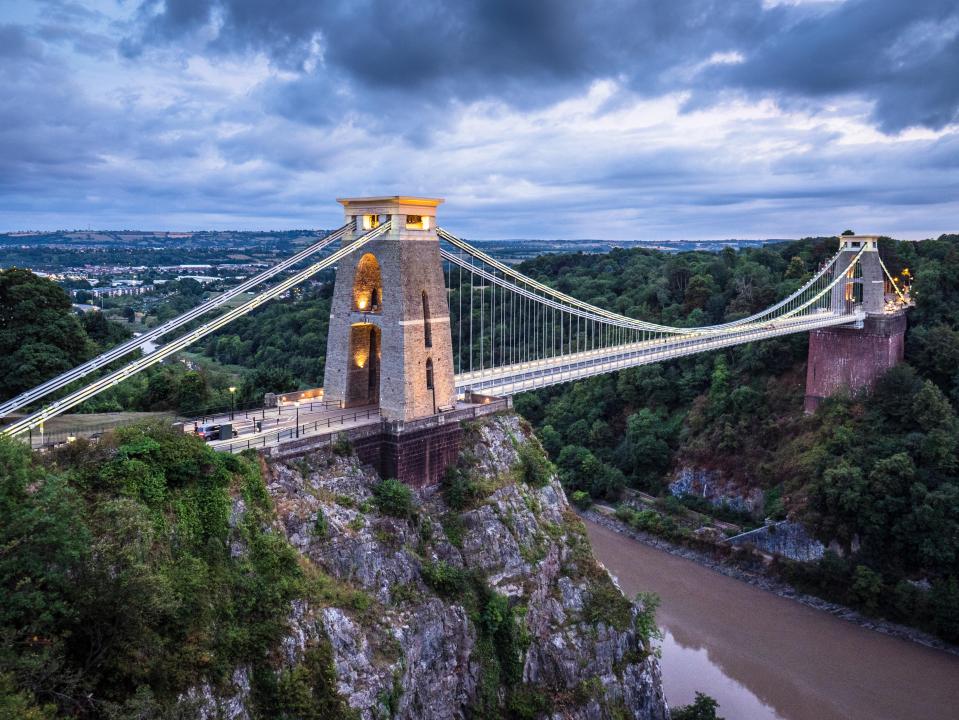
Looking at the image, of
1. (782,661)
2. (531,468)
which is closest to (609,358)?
(531,468)

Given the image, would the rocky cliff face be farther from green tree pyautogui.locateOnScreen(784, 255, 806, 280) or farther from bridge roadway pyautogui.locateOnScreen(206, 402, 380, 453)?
green tree pyautogui.locateOnScreen(784, 255, 806, 280)

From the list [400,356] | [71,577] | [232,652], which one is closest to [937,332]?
[400,356]

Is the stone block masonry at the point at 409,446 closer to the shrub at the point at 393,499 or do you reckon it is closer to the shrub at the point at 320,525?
the shrub at the point at 393,499

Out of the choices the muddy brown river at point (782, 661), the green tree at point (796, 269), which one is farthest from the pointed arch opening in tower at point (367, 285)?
the green tree at point (796, 269)

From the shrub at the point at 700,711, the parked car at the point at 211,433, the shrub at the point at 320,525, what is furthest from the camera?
the shrub at the point at 700,711

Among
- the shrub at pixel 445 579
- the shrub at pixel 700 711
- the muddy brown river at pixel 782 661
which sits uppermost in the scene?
the shrub at pixel 445 579
